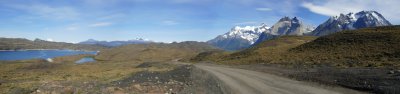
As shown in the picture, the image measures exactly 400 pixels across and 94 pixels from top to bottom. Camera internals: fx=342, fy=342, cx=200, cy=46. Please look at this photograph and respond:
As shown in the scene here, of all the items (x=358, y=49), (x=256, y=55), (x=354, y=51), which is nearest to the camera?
(x=354, y=51)

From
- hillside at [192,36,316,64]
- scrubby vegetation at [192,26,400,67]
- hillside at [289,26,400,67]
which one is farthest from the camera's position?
hillside at [192,36,316,64]

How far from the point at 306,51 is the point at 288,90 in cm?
4727

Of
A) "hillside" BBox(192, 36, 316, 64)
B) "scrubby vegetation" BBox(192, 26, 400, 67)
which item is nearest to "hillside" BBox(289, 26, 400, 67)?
"scrubby vegetation" BBox(192, 26, 400, 67)

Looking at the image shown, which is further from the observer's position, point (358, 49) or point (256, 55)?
point (256, 55)

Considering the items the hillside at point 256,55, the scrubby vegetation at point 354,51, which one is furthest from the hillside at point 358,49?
the hillside at point 256,55

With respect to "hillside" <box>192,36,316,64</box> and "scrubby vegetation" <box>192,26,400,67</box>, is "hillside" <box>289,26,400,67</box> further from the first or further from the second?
"hillside" <box>192,36,316,64</box>

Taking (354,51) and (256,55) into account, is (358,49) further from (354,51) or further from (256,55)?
(256,55)

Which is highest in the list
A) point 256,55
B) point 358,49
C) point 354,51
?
point 358,49

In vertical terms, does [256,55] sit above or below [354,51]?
below

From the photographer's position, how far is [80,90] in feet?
75.1

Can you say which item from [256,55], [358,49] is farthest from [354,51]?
[256,55]

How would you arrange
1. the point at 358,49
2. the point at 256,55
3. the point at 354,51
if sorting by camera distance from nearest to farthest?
the point at 354,51, the point at 358,49, the point at 256,55

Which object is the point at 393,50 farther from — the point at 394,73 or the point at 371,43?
the point at 394,73

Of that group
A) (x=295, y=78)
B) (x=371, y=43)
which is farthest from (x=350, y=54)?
(x=295, y=78)
